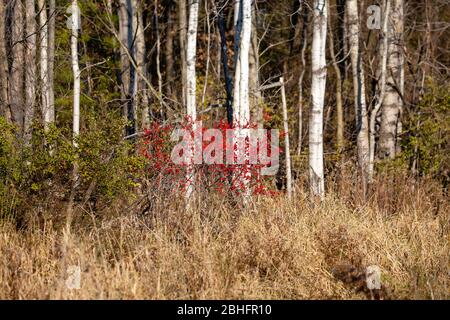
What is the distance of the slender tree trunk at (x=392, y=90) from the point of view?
1381 centimetres

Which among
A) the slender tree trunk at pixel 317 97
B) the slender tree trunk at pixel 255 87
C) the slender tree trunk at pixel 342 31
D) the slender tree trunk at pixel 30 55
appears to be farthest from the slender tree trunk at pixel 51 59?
the slender tree trunk at pixel 342 31

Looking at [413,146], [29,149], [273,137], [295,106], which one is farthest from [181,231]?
[295,106]

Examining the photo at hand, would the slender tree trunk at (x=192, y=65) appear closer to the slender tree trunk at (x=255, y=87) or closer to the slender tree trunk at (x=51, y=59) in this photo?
the slender tree trunk at (x=255, y=87)

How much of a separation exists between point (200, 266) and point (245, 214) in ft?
5.98

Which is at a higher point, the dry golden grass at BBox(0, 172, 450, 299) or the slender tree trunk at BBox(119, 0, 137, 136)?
the slender tree trunk at BBox(119, 0, 137, 136)

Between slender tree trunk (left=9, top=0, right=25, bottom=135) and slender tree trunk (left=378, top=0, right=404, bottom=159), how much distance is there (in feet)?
23.1

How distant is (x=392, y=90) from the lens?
14086mm

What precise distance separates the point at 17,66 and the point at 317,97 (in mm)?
5159

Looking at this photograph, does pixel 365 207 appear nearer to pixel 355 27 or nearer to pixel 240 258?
pixel 240 258

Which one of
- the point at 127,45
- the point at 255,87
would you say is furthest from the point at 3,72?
the point at 255,87

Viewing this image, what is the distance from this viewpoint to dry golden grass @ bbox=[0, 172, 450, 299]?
20.9 feet

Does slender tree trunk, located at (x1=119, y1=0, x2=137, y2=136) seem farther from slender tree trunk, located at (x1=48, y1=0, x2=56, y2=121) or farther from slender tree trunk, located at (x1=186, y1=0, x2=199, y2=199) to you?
slender tree trunk, located at (x1=186, y1=0, x2=199, y2=199)

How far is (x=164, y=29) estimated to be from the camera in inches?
905

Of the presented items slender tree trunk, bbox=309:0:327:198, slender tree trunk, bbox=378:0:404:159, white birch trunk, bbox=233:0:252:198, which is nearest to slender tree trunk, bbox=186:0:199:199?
white birch trunk, bbox=233:0:252:198
